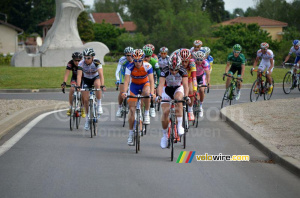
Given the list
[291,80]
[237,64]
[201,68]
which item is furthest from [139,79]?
[291,80]

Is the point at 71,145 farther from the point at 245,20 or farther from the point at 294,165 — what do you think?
the point at 245,20

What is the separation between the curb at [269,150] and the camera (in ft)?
28.2

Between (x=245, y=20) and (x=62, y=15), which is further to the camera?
(x=245, y=20)

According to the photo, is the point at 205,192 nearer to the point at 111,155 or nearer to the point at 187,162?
the point at 187,162

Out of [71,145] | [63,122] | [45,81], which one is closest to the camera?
[71,145]

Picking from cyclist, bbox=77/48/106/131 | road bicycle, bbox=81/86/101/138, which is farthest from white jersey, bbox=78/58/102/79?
road bicycle, bbox=81/86/101/138

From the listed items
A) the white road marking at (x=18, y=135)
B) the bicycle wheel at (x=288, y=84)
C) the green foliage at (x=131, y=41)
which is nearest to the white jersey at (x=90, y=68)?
the white road marking at (x=18, y=135)

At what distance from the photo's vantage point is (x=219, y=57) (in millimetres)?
58781

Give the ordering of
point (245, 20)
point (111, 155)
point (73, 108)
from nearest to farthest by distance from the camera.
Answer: point (111, 155), point (73, 108), point (245, 20)

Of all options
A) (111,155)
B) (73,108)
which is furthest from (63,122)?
(111,155)

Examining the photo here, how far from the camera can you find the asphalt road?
734 cm

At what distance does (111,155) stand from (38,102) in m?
9.79

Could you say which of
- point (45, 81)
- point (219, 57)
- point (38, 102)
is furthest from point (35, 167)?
point (219, 57)

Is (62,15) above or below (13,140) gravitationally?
above
